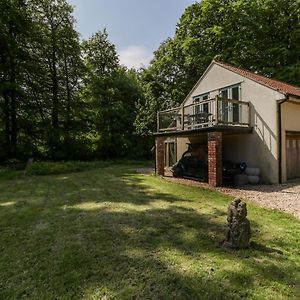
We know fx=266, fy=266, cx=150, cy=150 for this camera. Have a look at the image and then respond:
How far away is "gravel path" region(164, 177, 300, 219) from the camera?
7.21 meters

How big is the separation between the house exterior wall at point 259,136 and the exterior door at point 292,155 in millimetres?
958

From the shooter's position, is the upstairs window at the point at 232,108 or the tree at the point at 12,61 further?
the tree at the point at 12,61

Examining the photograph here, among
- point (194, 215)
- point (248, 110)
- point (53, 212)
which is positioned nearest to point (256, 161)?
point (248, 110)

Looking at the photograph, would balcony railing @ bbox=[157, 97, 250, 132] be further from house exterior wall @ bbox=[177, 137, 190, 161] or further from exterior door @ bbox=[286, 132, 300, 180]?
exterior door @ bbox=[286, 132, 300, 180]

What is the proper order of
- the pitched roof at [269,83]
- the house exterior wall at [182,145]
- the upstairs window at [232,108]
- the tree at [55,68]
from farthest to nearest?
the tree at [55,68], the house exterior wall at [182,145], the upstairs window at [232,108], the pitched roof at [269,83]

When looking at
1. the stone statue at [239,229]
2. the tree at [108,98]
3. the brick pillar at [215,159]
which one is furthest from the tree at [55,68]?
the stone statue at [239,229]

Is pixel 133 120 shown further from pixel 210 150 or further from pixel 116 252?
pixel 116 252

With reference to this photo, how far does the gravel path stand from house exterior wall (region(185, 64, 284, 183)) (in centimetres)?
107

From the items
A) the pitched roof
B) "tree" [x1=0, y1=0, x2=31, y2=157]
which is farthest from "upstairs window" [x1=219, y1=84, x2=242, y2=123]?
"tree" [x1=0, y1=0, x2=31, y2=157]

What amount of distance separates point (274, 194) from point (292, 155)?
370 centimetres

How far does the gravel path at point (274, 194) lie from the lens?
7213 millimetres

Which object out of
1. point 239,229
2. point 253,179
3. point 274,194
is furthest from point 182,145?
point 239,229

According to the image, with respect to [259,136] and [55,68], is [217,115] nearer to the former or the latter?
[259,136]

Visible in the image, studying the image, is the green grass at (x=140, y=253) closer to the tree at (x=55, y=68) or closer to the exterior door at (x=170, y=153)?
the exterior door at (x=170, y=153)
